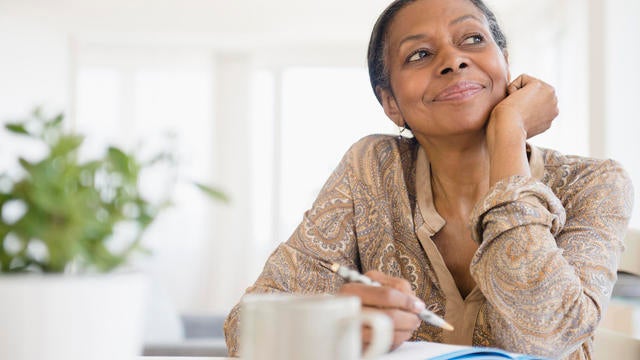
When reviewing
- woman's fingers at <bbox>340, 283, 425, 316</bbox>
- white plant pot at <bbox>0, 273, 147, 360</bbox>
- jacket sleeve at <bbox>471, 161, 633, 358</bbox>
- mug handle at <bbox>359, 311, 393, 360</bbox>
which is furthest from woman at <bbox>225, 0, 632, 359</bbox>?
white plant pot at <bbox>0, 273, 147, 360</bbox>

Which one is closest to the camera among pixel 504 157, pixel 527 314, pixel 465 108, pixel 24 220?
pixel 24 220

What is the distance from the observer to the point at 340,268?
820 mm

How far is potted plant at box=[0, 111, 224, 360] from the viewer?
1.60 feet

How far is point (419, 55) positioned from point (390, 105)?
0.59ft

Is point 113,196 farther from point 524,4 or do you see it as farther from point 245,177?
point 245,177

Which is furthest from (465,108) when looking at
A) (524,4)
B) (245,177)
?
(245,177)

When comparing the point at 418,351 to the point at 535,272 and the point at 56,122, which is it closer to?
the point at 535,272

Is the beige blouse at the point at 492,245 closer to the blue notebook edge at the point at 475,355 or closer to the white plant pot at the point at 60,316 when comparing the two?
the blue notebook edge at the point at 475,355

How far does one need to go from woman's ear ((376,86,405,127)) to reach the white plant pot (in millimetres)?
1185

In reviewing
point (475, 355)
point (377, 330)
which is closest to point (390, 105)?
point (475, 355)

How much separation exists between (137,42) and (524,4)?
4.33 metres

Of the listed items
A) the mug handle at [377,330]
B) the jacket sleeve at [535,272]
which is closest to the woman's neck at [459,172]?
the jacket sleeve at [535,272]

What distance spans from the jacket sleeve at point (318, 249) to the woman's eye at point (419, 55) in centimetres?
25

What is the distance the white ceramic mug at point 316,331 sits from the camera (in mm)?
553
